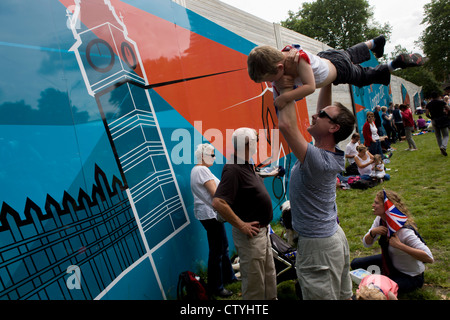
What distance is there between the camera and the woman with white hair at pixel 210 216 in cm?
331

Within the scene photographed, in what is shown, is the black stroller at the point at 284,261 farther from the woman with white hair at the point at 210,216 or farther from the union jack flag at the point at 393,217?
the union jack flag at the point at 393,217

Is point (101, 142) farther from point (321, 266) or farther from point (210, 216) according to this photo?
point (321, 266)

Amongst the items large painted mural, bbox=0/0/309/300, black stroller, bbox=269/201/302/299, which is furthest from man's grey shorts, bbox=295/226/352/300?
large painted mural, bbox=0/0/309/300

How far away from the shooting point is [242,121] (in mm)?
5004

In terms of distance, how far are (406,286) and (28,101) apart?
12.3ft

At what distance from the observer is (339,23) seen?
3628 centimetres

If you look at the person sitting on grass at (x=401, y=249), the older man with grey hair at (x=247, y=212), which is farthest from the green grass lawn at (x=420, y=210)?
the older man with grey hair at (x=247, y=212)

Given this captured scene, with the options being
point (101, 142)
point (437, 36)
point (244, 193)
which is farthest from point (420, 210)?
point (437, 36)

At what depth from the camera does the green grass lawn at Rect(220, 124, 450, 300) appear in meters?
3.15

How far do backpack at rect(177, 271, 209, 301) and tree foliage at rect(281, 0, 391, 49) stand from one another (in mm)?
38201

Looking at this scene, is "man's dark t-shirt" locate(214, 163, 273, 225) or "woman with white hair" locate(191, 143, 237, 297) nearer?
"man's dark t-shirt" locate(214, 163, 273, 225)

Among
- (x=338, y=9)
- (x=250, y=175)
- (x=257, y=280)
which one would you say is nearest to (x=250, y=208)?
(x=250, y=175)

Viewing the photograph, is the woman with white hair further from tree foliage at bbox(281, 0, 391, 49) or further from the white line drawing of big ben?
tree foliage at bbox(281, 0, 391, 49)
